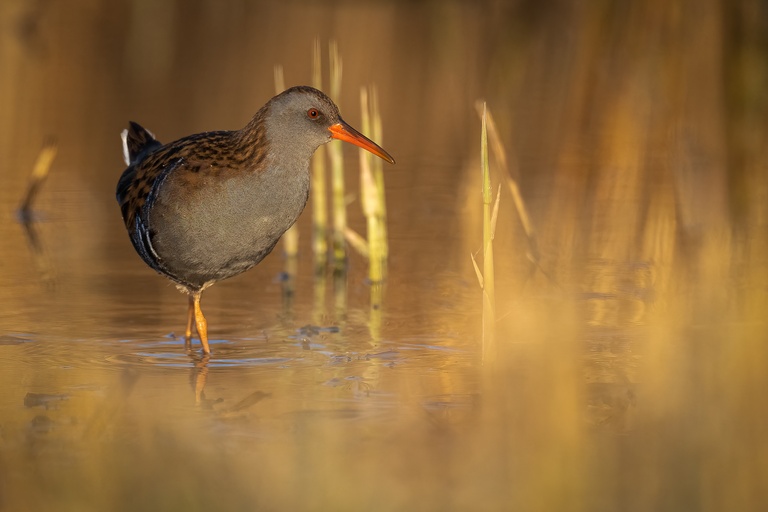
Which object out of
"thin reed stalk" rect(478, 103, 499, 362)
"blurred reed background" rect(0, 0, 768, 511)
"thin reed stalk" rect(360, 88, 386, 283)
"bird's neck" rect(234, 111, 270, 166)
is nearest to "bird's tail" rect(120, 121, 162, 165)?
"blurred reed background" rect(0, 0, 768, 511)

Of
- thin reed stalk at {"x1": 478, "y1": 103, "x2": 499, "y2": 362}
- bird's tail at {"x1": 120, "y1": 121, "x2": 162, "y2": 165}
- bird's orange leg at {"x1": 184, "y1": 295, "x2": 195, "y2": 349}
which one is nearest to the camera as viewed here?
thin reed stalk at {"x1": 478, "y1": 103, "x2": 499, "y2": 362}

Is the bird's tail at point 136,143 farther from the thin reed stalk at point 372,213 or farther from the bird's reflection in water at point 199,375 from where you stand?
the bird's reflection in water at point 199,375

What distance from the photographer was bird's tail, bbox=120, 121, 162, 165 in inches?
300

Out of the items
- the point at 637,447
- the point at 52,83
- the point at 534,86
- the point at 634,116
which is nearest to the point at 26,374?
the point at 637,447

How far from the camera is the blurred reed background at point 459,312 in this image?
4523mm

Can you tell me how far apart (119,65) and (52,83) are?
4.25 ft

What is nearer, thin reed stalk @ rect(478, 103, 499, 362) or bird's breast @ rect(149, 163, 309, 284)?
thin reed stalk @ rect(478, 103, 499, 362)

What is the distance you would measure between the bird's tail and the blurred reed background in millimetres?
769

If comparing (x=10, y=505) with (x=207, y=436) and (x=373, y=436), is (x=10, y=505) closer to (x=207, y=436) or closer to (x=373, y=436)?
(x=207, y=436)

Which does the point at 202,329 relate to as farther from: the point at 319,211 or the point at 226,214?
the point at 319,211

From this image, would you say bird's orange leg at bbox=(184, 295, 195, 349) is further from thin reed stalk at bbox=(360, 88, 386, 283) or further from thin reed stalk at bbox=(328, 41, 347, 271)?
thin reed stalk at bbox=(328, 41, 347, 271)

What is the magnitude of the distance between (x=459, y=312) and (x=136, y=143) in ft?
6.79

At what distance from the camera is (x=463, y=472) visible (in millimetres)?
4566

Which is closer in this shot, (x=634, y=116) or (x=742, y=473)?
(x=742, y=473)
